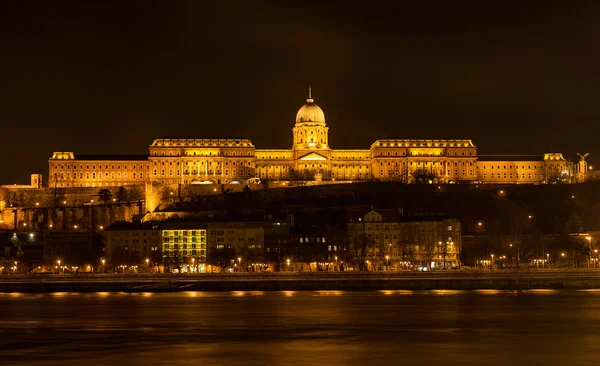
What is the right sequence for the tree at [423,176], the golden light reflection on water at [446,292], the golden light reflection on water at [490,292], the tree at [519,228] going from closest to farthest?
the golden light reflection on water at [490,292] < the golden light reflection on water at [446,292] < the tree at [519,228] < the tree at [423,176]

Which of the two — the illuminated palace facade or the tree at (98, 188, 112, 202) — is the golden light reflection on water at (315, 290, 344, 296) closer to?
the tree at (98, 188, 112, 202)

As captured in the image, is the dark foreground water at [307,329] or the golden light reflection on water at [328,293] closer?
the dark foreground water at [307,329]

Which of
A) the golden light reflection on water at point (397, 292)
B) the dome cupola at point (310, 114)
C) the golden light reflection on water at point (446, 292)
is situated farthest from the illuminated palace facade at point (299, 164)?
the golden light reflection on water at point (446, 292)

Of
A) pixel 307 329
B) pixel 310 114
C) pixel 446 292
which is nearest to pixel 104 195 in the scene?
pixel 310 114

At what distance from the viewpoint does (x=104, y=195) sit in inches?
4759

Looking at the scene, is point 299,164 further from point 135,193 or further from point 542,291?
point 542,291

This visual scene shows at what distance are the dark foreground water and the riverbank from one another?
4.10 metres

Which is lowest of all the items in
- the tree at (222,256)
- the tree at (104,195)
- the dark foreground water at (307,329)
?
the dark foreground water at (307,329)

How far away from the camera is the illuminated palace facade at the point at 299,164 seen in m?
135

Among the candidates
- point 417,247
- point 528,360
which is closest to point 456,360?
point 528,360

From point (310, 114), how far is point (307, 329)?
108177mm

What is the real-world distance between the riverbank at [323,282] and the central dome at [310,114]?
80.1m

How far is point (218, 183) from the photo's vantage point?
129 meters

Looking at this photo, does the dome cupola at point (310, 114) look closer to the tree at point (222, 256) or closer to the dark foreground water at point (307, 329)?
the tree at point (222, 256)
